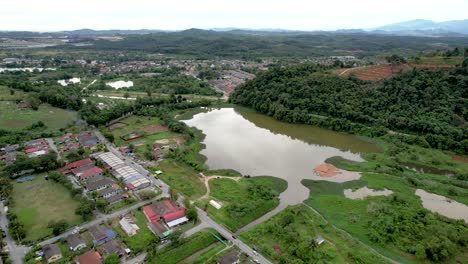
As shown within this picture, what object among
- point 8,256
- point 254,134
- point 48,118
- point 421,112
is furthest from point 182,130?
point 421,112

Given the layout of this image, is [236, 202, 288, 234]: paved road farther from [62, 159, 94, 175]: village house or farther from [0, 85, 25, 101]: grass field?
[0, 85, 25, 101]: grass field

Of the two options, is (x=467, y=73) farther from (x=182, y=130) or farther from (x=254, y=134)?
(x=182, y=130)

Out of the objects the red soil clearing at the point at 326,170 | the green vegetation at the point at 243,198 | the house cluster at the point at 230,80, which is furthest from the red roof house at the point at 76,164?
the house cluster at the point at 230,80

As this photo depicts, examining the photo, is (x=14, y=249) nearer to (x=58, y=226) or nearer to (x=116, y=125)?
(x=58, y=226)

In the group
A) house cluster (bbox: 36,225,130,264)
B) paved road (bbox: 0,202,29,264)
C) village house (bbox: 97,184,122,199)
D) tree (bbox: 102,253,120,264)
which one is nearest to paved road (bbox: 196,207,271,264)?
house cluster (bbox: 36,225,130,264)

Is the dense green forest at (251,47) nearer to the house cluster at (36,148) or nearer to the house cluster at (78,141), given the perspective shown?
the house cluster at (78,141)
